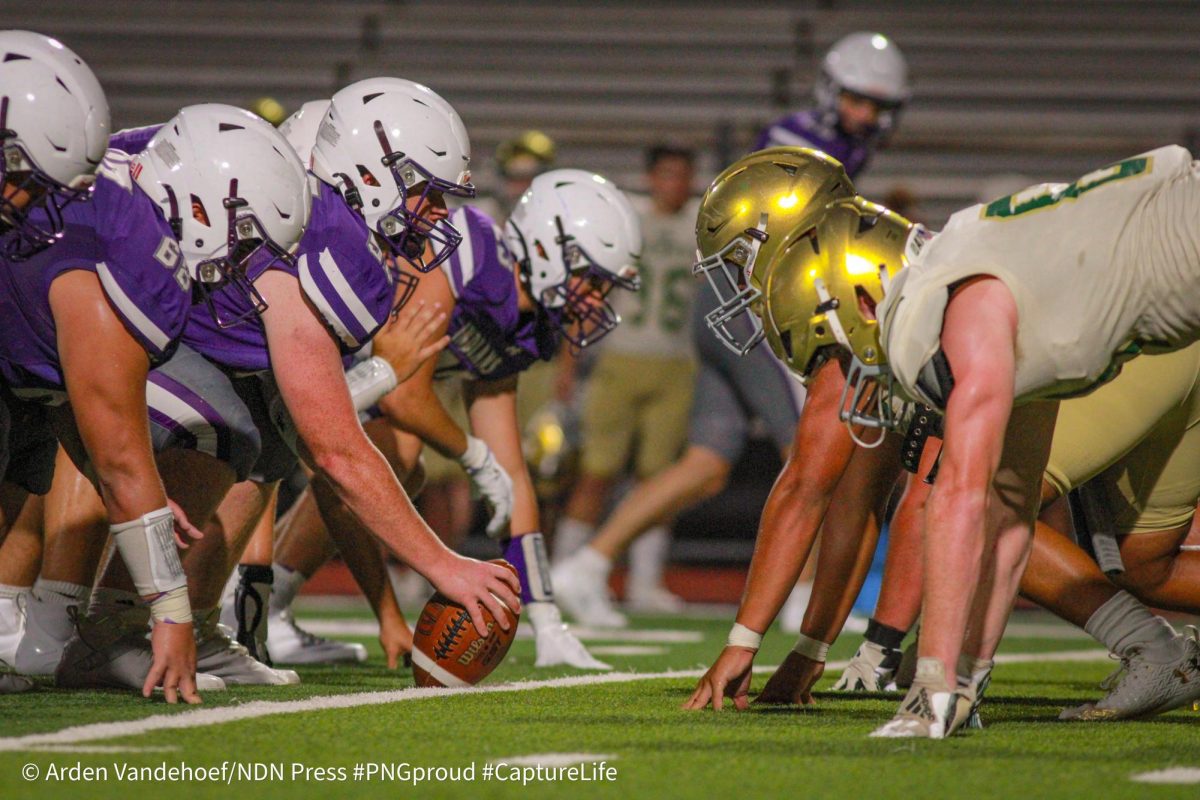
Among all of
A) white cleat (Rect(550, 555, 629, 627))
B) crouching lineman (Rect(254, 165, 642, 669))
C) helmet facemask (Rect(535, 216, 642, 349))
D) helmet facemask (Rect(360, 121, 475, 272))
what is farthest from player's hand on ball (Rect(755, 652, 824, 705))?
white cleat (Rect(550, 555, 629, 627))

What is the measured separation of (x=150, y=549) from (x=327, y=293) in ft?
1.96

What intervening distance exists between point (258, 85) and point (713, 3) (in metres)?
2.73

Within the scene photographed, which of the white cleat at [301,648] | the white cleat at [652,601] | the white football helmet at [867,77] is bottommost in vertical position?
the white cleat at [652,601]

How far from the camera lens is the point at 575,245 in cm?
416

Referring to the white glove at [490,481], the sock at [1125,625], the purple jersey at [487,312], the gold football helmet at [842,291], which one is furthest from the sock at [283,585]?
the sock at [1125,625]

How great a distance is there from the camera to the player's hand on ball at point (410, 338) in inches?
151

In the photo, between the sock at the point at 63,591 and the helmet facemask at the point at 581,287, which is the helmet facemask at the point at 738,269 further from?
the sock at the point at 63,591

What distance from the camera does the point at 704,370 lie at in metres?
6.02

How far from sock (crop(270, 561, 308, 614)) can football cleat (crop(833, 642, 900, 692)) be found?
1.51 m

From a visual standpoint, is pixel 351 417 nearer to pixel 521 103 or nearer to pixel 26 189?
pixel 26 189

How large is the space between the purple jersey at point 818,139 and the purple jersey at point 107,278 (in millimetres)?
3264

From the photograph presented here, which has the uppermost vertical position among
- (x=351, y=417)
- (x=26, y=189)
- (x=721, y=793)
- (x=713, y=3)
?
(x=713, y=3)

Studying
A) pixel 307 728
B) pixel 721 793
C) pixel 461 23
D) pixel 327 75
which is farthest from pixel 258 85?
pixel 721 793

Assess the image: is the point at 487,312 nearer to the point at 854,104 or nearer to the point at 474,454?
the point at 474,454
